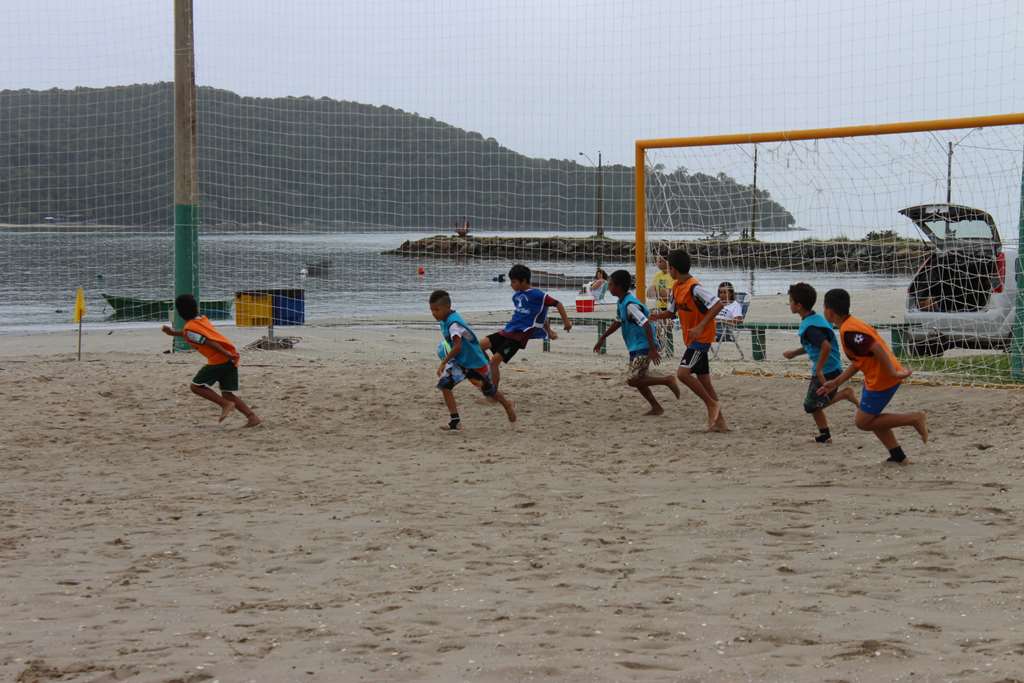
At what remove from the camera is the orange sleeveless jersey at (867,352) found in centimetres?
735

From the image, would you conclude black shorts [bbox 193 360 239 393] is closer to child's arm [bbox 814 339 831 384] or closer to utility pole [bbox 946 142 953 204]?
child's arm [bbox 814 339 831 384]

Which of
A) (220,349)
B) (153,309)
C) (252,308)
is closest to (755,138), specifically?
(220,349)

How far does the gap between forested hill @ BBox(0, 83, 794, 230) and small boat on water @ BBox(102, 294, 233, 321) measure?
7.28 feet

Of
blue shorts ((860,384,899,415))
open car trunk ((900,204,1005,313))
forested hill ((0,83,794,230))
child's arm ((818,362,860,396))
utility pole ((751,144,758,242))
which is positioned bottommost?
blue shorts ((860,384,899,415))

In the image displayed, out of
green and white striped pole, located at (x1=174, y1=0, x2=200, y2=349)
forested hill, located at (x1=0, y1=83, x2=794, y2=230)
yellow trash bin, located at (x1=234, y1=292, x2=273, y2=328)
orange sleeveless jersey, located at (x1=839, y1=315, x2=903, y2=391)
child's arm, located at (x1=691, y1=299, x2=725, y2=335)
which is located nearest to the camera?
orange sleeveless jersey, located at (x1=839, y1=315, x2=903, y2=391)

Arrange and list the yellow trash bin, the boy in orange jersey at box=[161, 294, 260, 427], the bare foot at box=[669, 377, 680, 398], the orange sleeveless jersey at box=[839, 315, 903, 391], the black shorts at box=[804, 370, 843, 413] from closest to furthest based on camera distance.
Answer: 1. the orange sleeveless jersey at box=[839, 315, 903, 391]
2. the black shorts at box=[804, 370, 843, 413]
3. the boy in orange jersey at box=[161, 294, 260, 427]
4. the bare foot at box=[669, 377, 680, 398]
5. the yellow trash bin

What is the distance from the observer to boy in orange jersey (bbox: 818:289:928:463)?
7.37 metres

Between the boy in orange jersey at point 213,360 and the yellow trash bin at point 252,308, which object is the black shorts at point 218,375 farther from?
the yellow trash bin at point 252,308

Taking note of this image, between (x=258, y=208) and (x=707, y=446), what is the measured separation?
12.5m

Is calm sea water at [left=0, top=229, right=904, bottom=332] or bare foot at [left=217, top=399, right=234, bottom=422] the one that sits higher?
calm sea water at [left=0, top=229, right=904, bottom=332]

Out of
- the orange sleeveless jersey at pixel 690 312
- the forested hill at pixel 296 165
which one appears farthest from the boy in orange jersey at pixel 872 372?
the forested hill at pixel 296 165

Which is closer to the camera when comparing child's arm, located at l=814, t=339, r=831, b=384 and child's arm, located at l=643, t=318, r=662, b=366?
child's arm, located at l=814, t=339, r=831, b=384

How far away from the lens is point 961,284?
12.0 meters

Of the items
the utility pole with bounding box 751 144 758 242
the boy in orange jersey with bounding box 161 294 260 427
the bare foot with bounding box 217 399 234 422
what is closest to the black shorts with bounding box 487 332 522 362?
the boy in orange jersey with bounding box 161 294 260 427
